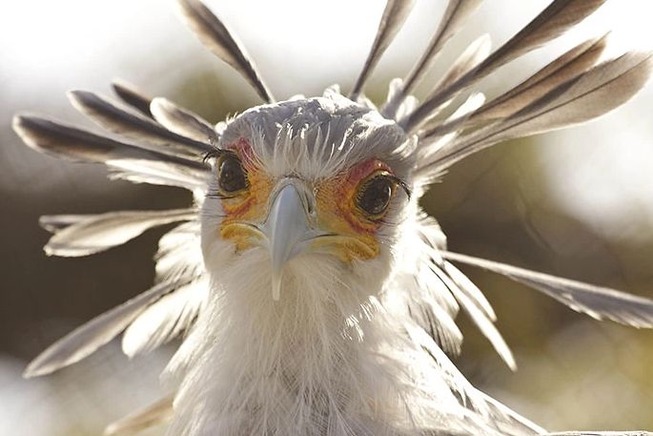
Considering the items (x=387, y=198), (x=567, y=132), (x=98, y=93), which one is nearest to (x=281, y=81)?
(x=567, y=132)

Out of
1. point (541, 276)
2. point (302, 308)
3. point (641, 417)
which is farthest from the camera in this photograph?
point (641, 417)

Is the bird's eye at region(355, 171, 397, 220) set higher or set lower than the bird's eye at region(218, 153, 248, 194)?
higher

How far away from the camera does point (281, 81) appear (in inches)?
155

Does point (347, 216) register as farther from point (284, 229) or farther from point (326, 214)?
point (284, 229)

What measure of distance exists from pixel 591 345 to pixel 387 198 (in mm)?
2131

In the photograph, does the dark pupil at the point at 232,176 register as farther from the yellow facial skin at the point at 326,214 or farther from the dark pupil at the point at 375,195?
the dark pupil at the point at 375,195

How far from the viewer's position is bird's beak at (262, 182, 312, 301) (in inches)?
69.9

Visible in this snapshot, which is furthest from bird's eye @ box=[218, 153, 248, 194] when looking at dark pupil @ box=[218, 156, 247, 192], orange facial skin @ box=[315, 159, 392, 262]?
orange facial skin @ box=[315, 159, 392, 262]

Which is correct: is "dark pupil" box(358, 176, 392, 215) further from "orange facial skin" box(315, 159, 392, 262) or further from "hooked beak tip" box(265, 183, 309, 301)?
"hooked beak tip" box(265, 183, 309, 301)

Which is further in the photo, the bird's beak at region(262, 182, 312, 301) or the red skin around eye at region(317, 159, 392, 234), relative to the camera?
the red skin around eye at region(317, 159, 392, 234)

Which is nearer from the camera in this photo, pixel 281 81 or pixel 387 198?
pixel 387 198

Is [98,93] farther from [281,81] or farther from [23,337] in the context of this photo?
[23,337]

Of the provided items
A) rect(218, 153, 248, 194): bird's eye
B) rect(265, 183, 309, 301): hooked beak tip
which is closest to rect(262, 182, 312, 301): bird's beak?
rect(265, 183, 309, 301): hooked beak tip

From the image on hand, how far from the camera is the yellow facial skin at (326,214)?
1.90m
